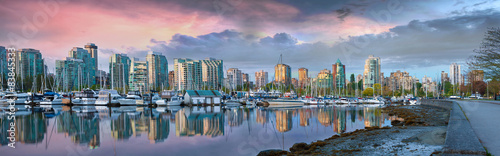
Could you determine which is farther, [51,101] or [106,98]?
[51,101]

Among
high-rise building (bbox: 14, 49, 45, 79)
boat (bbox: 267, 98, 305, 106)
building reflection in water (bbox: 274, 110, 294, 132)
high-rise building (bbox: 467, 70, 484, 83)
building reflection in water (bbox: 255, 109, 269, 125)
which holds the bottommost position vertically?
boat (bbox: 267, 98, 305, 106)

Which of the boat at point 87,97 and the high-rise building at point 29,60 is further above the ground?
the high-rise building at point 29,60

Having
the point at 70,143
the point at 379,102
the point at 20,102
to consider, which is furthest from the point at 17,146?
the point at 379,102

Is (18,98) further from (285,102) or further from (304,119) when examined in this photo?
(304,119)

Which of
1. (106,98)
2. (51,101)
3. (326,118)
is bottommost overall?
(51,101)

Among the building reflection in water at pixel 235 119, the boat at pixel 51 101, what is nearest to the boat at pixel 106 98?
the boat at pixel 51 101

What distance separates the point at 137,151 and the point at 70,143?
6.92 metres

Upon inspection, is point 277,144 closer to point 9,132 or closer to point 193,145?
point 193,145

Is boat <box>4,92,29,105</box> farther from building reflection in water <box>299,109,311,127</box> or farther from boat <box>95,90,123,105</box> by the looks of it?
building reflection in water <box>299,109,311,127</box>

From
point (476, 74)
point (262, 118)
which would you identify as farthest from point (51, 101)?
point (476, 74)

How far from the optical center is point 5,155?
1914 cm

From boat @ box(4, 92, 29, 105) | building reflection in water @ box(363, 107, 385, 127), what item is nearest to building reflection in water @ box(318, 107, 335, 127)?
building reflection in water @ box(363, 107, 385, 127)

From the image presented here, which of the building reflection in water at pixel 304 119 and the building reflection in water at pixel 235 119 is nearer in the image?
the building reflection in water at pixel 304 119

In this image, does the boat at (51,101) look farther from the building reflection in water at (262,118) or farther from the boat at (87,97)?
the building reflection in water at (262,118)
